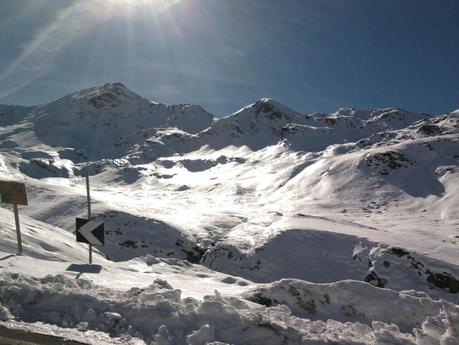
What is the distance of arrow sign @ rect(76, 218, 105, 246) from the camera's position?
13523 mm

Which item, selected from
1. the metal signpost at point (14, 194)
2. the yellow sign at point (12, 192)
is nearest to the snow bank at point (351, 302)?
the metal signpost at point (14, 194)

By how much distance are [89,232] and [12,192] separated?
268 centimetres

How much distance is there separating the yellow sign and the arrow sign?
187cm

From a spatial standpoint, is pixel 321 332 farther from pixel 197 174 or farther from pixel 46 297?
pixel 197 174

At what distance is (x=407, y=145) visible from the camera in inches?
3991

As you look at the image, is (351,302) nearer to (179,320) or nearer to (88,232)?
(179,320)

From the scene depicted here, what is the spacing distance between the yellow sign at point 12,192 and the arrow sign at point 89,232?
6.13 ft

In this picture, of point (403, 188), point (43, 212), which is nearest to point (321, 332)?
point (43, 212)

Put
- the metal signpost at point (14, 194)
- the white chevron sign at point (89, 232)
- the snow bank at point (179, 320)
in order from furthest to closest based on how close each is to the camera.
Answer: the white chevron sign at point (89, 232) → the metal signpost at point (14, 194) → the snow bank at point (179, 320)

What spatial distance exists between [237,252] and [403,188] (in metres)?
53.8

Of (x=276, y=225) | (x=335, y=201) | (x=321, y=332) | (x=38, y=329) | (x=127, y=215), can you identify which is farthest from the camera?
(x=335, y=201)

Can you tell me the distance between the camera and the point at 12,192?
1294 cm

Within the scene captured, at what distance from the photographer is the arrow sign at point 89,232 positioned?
1352 centimetres

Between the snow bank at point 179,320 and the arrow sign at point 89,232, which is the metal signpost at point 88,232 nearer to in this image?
the arrow sign at point 89,232
